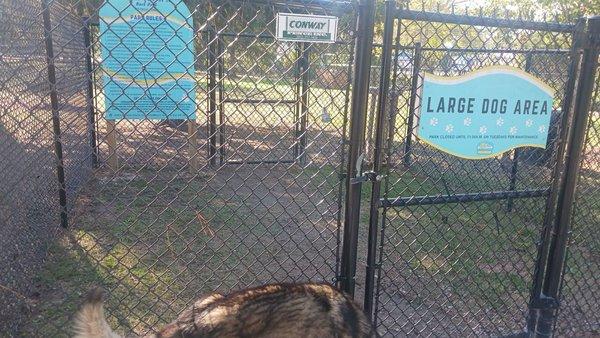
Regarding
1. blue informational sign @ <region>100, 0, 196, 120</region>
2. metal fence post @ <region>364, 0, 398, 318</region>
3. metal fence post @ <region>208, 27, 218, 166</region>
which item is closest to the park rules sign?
metal fence post @ <region>364, 0, 398, 318</region>

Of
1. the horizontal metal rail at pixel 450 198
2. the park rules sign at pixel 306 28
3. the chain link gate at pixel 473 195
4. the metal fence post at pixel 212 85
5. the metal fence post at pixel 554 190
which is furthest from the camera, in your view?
the metal fence post at pixel 212 85

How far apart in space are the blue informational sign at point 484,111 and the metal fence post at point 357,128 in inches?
15.7

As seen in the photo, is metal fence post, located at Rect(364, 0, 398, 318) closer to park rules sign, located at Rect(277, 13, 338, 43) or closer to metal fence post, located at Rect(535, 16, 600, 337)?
park rules sign, located at Rect(277, 13, 338, 43)

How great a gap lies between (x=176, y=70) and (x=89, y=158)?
11.4ft

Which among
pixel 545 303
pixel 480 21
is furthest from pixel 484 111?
pixel 545 303

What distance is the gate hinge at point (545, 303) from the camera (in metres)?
3.44

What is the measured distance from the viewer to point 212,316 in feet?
8.28

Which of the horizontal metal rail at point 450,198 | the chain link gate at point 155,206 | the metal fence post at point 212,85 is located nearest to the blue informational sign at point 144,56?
the chain link gate at point 155,206

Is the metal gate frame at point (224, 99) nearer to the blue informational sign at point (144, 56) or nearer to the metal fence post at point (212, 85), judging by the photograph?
the metal fence post at point (212, 85)

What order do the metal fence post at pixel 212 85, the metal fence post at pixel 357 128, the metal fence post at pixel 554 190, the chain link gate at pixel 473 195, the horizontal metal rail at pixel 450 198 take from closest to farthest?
the metal fence post at pixel 357 128
the chain link gate at pixel 473 195
the horizontal metal rail at pixel 450 198
the metal fence post at pixel 554 190
the metal fence post at pixel 212 85

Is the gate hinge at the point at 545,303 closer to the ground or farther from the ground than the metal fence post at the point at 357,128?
closer to the ground

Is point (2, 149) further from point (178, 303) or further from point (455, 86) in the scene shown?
point (455, 86)

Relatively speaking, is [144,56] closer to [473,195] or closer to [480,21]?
[480,21]

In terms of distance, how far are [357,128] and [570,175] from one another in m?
1.59
